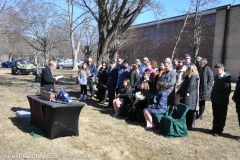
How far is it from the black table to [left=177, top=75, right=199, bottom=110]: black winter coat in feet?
8.40

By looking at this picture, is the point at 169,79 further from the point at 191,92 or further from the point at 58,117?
the point at 58,117

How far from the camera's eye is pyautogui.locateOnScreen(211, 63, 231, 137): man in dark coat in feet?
18.1

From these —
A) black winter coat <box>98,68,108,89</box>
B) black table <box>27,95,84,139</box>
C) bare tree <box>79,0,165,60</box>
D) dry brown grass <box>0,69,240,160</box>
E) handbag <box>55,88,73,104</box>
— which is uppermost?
bare tree <box>79,0,165,60</box>

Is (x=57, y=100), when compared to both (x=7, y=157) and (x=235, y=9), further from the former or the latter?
(x=235, y=9)

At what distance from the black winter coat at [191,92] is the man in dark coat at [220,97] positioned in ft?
1.47

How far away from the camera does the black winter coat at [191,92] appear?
5.91 meters

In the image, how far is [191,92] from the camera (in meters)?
5.99

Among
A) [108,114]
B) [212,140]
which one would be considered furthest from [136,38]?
[212,140]

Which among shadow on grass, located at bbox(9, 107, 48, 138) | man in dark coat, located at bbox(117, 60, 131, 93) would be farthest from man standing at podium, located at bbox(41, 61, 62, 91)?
man in dark coat, located at bbox(117, 60, 131, 93)

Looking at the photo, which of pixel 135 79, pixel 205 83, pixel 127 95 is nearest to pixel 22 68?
pixel 135 79

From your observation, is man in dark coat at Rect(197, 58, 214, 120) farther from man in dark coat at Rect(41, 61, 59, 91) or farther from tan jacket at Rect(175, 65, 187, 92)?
man in dark coat at Rect(41, 61, 59, 91)

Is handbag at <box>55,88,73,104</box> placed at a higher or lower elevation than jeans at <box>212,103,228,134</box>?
higher

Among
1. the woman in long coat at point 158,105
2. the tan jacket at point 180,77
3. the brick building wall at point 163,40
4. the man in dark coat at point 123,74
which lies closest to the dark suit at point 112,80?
the man in dark coat at point 123,74

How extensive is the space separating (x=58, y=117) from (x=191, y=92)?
3199 mm
